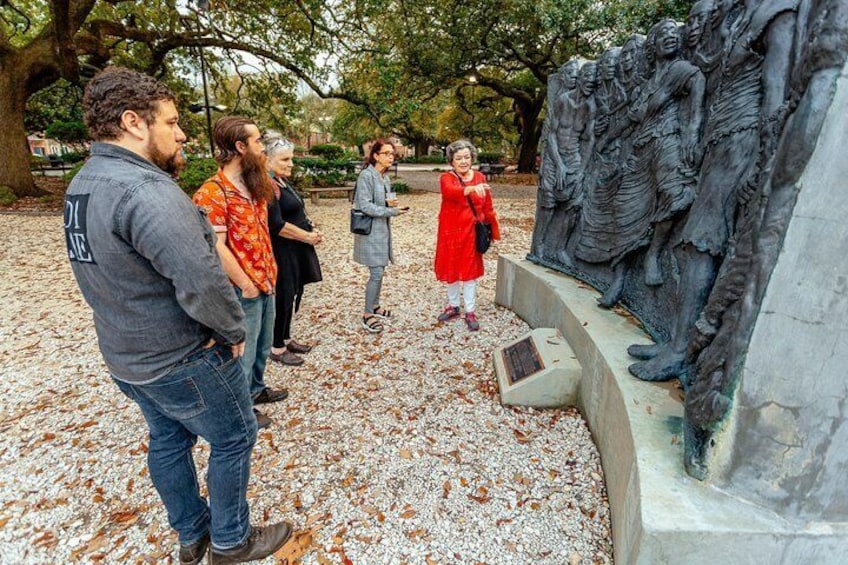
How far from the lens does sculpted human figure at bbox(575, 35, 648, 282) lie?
3.36 m

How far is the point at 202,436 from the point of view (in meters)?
1.72

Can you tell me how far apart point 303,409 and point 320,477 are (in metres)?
0.74

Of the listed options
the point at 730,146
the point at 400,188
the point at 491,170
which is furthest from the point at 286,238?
the point at 491,170

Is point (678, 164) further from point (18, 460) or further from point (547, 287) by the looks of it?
point (18, 460)

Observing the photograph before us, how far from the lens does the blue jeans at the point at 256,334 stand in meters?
2.56

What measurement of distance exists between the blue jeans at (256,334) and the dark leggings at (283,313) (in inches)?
21.9

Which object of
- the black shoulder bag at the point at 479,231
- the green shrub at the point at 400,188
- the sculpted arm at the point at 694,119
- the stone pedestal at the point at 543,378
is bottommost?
the stone pedestal at the point at 543,378

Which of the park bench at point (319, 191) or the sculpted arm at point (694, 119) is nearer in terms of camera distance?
the sculpted arm at point (694, 119)

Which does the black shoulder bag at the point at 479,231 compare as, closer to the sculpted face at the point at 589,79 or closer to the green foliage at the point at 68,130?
the sculpted face at the point at 589,79

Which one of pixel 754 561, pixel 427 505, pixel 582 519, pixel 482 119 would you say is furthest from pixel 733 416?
pixel 482 119

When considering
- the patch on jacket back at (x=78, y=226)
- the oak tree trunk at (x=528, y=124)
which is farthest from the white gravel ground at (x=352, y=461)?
the oak tree trunk at (x=528, y=124)

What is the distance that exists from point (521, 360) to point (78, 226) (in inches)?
110

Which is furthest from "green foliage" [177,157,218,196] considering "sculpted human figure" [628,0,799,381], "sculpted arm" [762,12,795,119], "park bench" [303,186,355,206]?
"sculpted arm" [762,12,795,119]

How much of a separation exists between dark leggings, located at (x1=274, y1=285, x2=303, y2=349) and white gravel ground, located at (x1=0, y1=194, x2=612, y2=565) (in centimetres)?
24
